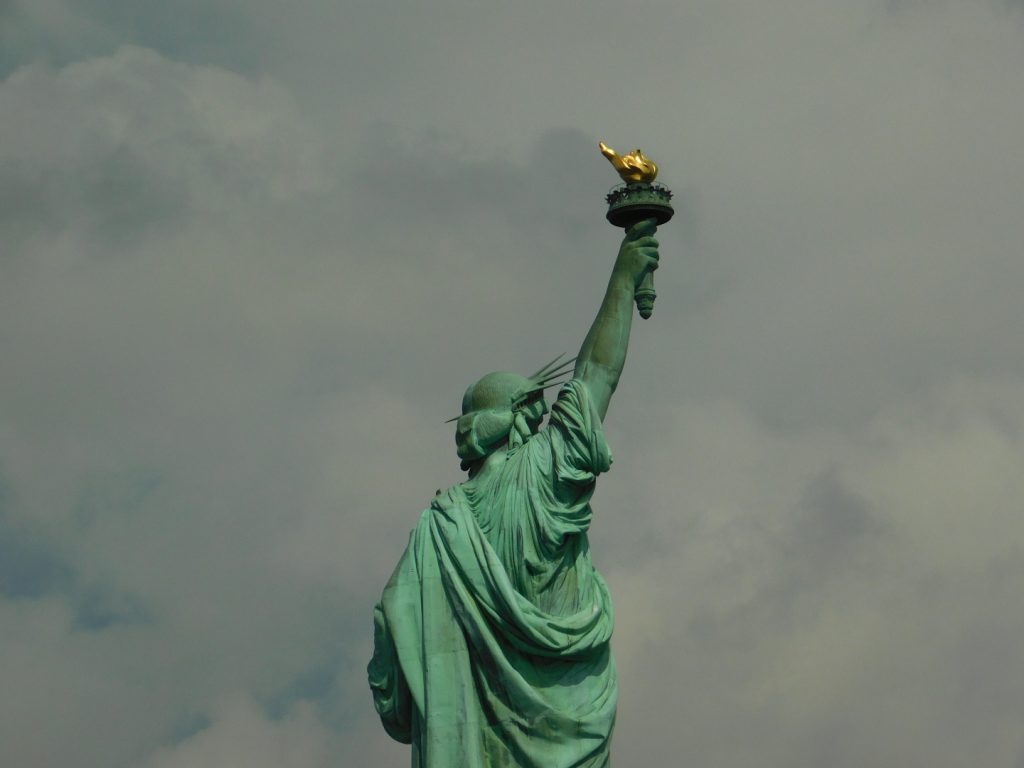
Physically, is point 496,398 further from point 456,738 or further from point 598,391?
point 456,738

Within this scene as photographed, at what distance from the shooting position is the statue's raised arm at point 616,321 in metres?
26.9

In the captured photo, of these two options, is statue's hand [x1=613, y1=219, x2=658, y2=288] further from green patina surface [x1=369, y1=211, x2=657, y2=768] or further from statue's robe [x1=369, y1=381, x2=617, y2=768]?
statue's robe [x1=369, y1=381, x2=617, y2=768]

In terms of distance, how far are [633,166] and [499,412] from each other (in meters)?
2.73

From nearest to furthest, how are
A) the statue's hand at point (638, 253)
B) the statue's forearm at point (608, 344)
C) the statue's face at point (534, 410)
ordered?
the statue's forearm at point (608, 344) → the statue's face at point (534, 410) → the statue's hand at point (638, 253)

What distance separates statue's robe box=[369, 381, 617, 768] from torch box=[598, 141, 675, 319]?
136 centimetres

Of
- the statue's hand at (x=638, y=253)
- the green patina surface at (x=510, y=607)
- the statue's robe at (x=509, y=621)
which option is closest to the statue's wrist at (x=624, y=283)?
the statue's hand at (x=638, y=253)

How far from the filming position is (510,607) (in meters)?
25.5

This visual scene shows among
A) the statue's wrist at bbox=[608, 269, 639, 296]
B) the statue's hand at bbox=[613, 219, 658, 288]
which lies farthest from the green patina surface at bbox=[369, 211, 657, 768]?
the statue's hand at bbox=[613, 219, 658, 288]

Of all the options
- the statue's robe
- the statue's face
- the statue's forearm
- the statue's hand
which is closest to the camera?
the statue's robe

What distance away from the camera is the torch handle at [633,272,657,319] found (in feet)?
89.6

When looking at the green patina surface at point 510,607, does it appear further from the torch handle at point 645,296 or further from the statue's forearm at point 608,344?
the torch handle at point 645,296

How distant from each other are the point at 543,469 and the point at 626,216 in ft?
9.04

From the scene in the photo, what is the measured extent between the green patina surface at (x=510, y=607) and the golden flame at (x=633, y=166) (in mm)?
1641

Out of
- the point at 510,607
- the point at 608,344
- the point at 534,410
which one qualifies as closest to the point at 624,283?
the point at 608,344
